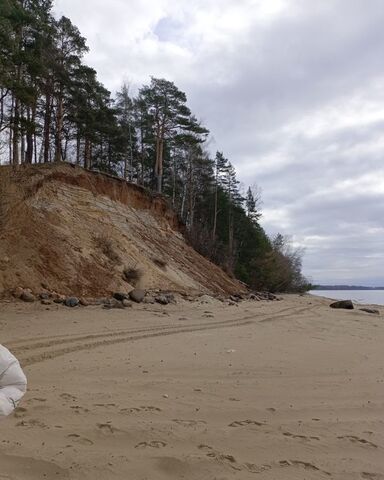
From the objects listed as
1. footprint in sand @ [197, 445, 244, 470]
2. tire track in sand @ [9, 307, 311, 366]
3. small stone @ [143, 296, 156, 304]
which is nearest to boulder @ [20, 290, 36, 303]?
small stone @ [143, 296, 156, 304]

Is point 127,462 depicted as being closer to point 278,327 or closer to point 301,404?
point 301,404

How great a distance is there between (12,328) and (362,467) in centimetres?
815

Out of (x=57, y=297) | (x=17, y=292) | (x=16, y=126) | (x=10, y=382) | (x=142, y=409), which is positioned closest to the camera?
(x=10, y=382)

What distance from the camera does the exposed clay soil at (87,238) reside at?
15844 millimetres

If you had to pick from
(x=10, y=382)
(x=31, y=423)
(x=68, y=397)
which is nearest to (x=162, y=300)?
(x=68, y=397)

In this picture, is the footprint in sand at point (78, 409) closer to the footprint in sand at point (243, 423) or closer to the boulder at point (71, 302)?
the footprint in sand at point (243, 423)

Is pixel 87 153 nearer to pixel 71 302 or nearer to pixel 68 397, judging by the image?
pixel 71 302

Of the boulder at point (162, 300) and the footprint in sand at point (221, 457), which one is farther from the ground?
the boulder at point (162, 300)

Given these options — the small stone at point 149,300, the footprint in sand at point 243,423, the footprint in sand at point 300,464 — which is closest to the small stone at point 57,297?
the small stone at point 149,300

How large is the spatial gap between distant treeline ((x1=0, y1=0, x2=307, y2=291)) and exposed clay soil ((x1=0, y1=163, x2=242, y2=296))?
2.83 meters

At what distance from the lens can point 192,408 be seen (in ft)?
16.0

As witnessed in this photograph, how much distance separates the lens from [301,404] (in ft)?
16.9

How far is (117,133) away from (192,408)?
30.9 m

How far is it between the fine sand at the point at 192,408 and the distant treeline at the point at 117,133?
13973 mm
